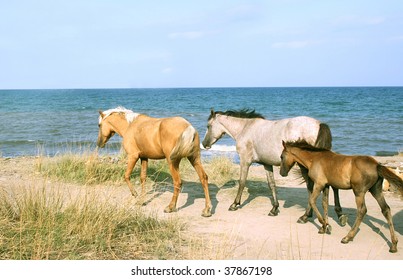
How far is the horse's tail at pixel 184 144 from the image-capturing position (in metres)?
7.86

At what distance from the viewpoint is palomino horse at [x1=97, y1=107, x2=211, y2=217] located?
792cm

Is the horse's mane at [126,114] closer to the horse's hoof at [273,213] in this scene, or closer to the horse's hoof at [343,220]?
the horse's hoof at [273,213]

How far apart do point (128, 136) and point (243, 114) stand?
7.65 feet

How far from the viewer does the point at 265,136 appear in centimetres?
832

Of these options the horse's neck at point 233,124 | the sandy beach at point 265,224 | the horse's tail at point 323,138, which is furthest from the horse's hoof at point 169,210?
the horse's tail at point 323,138

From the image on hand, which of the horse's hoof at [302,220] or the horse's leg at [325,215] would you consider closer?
the horse's leg at [325,215]

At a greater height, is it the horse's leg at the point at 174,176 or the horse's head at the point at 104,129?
the horse's head at the point at 104,129

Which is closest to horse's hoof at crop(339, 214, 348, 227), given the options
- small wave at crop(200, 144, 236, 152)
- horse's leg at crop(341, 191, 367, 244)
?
horse's leg at crop(341, 191, 367, 244)

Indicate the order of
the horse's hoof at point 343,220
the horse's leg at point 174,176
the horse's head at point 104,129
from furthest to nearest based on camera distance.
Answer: the horse's head at point 104,129
the horse's leg at point 174,176
the horse's hoof at point 343,220

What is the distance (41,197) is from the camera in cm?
622

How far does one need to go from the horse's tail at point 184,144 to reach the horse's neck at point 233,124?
52.1 inches

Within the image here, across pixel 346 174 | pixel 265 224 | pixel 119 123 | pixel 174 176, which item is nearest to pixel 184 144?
pixel 174 176
